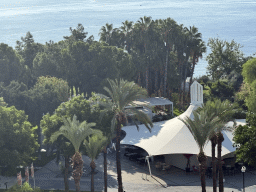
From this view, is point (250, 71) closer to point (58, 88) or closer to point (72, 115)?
point (58, 88)

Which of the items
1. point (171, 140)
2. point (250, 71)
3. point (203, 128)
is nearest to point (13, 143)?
point (171, 140)

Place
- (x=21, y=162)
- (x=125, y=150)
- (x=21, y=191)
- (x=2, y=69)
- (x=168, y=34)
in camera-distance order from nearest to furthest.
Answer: (x=21, y=191), (x=21, y=162), (x=125, y=150), (x=2, y=69), (x=168, y=34)

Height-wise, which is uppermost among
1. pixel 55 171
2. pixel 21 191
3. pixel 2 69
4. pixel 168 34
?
pixel 168 34

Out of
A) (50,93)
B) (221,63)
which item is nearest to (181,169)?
(50,93)

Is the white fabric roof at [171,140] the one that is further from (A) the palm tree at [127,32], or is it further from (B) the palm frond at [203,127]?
(A) the palm tree at [127,32]

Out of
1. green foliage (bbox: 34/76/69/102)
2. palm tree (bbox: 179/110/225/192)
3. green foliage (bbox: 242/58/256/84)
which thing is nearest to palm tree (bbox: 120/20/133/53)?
green foliage (bbox: 34/76/69/102)

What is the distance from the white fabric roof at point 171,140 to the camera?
117 ft

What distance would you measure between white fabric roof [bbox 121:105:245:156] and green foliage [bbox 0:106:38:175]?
31.8 ft

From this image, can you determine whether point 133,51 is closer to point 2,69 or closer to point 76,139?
point 2,69

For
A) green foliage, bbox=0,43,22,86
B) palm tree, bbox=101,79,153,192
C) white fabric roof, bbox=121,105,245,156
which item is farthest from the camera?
green foliage, bbox=0,43,22,86

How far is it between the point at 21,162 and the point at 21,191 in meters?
11.3

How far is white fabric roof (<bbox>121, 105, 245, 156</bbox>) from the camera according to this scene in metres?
35.5

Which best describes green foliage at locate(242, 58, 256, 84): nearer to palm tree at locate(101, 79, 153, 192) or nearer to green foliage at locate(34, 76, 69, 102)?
green foliage at locate(34, 76, 69, 102)

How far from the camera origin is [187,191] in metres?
32.1
